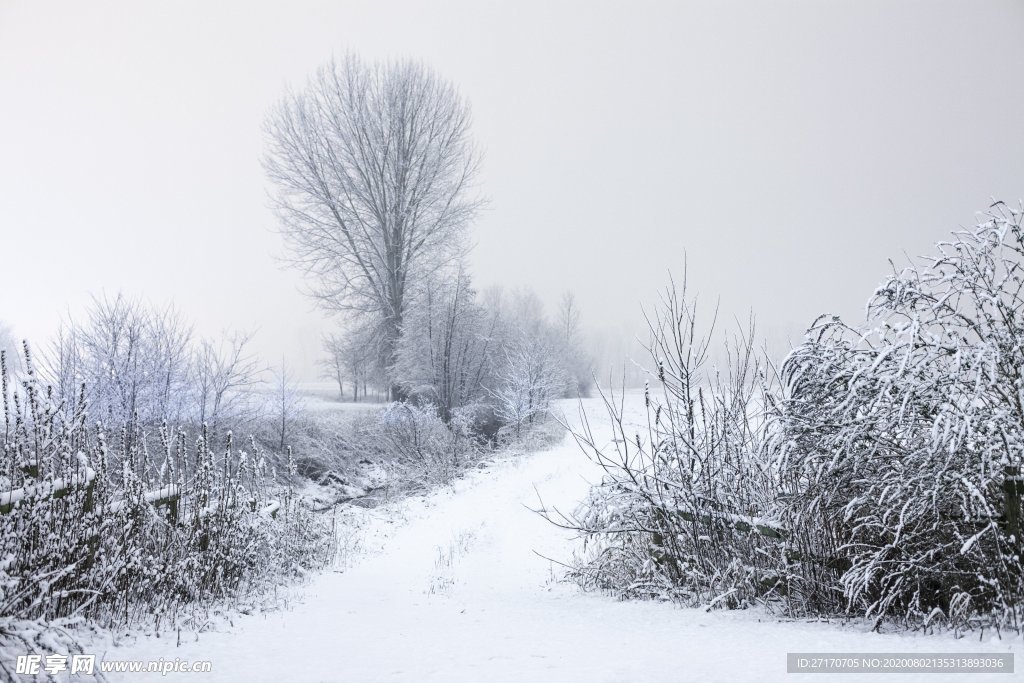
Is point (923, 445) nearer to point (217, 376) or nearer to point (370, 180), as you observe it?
point (217, 376)

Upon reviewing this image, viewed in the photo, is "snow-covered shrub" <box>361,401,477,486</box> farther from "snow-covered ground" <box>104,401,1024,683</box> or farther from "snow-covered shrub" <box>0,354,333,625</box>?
"snow-covered shrub" <box>0,354,333,625</box>

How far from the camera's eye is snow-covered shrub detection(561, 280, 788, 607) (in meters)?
4.77

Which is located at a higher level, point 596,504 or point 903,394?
point 903,394

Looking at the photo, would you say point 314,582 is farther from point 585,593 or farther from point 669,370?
point 669,370

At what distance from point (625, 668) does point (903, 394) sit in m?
2.62

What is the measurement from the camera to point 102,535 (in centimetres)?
402

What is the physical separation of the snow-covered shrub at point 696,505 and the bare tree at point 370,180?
16.5m

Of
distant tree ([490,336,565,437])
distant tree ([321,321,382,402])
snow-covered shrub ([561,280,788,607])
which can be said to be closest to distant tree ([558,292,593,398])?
distant tree ([490,336,565,437])

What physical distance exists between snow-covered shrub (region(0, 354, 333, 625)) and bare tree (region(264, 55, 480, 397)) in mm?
16004

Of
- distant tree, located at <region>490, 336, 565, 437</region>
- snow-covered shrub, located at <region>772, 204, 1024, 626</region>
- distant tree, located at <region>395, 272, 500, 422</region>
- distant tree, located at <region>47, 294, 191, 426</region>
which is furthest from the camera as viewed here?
distant tree, located at <region>490, 336, 565, 437</region>

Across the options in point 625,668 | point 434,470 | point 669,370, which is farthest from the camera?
point 434,470

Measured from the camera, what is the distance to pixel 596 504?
19.4ft

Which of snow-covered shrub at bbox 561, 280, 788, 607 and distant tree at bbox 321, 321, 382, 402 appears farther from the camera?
distant tree at bbox 321, 321, 382, 402

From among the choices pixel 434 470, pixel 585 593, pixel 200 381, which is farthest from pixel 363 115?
pixel 585 593
